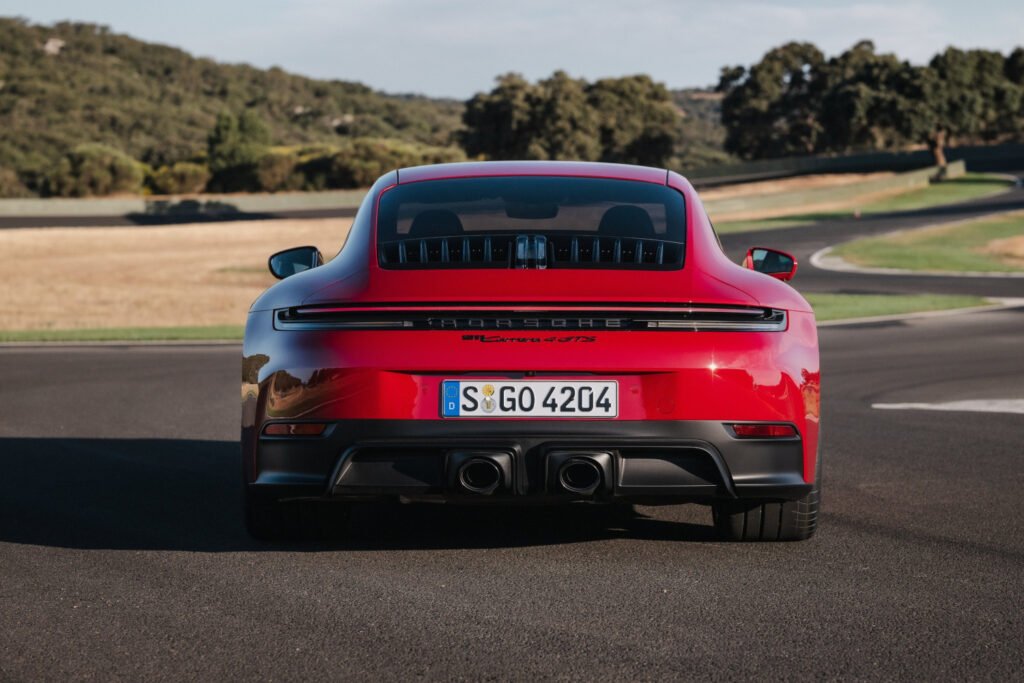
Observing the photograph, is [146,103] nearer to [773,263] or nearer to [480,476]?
[773,263]

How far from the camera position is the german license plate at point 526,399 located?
198 inches

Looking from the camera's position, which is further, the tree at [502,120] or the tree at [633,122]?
the tree at [633,122]

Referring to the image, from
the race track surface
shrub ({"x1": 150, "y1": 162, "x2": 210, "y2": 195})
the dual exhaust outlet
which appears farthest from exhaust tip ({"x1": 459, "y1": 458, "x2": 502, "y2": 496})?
shrub ({"x1": 150, "y1": 162, "x2": 210, "y2": 195})

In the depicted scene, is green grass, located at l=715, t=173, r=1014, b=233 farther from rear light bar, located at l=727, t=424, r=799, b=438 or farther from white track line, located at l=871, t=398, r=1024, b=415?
rear light bar, located at l=727, t=424, r=799, b=438

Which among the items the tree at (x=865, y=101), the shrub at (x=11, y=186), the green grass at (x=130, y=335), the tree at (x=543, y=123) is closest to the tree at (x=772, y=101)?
the tree at (x=865, y=101)

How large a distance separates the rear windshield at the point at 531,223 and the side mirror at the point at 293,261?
1.94ft

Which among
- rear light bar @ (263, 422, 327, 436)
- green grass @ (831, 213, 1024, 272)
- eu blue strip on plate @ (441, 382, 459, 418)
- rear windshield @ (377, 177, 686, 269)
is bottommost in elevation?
green grass @ (831, 213, 1024, 272)

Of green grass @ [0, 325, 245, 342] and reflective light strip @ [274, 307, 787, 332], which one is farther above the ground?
reflective light strip @ [274, 307, 787, 332]

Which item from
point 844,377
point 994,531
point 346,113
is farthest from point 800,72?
point 994,531

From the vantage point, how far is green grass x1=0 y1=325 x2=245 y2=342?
66.0 ft

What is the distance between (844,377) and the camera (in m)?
13.4

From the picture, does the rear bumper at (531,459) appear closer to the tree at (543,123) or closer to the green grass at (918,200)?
the green grass at (918,200)

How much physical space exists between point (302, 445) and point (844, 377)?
29.7 ft

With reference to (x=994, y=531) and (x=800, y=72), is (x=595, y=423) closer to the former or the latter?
(x=994, y=531)
